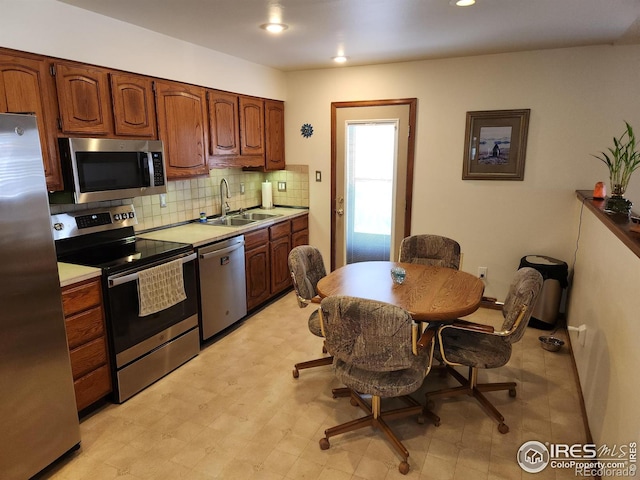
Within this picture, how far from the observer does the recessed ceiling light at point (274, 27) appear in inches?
111

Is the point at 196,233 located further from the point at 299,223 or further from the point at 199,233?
the point at 299,223

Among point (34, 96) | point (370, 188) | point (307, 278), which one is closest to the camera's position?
point (34, 96)

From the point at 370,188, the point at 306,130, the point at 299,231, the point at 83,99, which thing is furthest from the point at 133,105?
the point at 370,188

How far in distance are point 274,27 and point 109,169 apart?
59.5 inches

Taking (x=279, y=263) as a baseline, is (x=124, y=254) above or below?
above

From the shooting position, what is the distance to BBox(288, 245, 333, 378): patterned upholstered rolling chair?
2691 millimetres

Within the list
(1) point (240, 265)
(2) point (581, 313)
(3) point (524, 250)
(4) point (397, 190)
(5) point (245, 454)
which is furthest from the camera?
(4) point (397, 190)

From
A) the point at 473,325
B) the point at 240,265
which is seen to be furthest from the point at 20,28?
the point at 473,325

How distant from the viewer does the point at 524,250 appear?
12.9 ft

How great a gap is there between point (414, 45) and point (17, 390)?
3.55 meters

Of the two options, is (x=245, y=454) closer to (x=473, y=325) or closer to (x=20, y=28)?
(x=473, y=325)

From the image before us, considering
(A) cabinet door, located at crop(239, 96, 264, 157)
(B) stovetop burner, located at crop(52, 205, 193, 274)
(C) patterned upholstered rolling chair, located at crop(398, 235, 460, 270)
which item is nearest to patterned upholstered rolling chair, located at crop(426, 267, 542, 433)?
(C) patterned upholstered rolling chair, located at crop(398, 235, 460, 270)

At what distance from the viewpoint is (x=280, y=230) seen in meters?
4.28

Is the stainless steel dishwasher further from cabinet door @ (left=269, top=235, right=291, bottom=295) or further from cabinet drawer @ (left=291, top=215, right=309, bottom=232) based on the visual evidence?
cabinet drawer @ (left=291, top=215, right=309, bottom=232)
